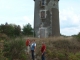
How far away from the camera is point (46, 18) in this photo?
48.9 m

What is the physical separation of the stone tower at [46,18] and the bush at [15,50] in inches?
760

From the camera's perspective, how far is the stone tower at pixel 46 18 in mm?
48719

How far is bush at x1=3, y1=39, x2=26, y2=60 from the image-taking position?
2887 centimetres

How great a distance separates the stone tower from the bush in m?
19.3

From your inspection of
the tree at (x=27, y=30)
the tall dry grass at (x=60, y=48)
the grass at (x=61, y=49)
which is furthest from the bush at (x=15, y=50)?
the tree at (x=27, y=30)

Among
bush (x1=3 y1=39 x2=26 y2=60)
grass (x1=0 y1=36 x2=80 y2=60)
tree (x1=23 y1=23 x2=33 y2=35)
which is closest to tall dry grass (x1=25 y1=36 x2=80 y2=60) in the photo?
grass (x1=0 y1=36 x2=80 y2=60)

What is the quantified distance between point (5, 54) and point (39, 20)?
21.4 meters

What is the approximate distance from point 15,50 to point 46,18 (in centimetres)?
2076

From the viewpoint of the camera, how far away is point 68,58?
97.2 feet

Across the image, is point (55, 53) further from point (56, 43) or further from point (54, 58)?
point (56, 43)

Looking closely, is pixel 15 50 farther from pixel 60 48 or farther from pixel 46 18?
pixel 46 18

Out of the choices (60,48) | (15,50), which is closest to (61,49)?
(60,48)

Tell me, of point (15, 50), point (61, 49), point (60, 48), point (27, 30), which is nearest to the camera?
point (15, 50)

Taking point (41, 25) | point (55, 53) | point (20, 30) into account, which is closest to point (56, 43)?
point (55, 53)
